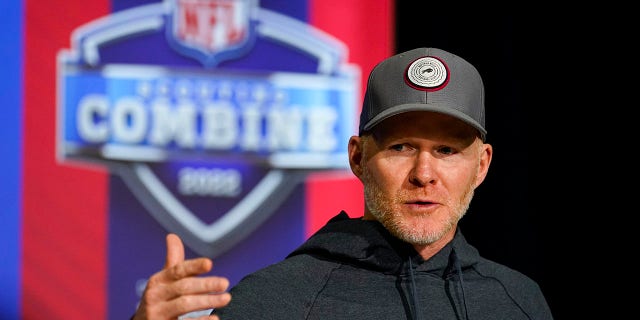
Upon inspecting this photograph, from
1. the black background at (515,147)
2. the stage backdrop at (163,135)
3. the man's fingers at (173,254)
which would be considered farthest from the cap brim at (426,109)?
the black background at (515,147)

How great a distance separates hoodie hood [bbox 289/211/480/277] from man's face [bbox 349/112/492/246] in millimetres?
33

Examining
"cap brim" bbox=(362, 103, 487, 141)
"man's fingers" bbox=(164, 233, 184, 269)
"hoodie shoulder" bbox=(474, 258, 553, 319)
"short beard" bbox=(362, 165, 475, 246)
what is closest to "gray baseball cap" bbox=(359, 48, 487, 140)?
"cap brim" bbox=(362, 103, 487, 141)

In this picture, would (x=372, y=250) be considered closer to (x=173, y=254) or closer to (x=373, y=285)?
(x=373, y=285)

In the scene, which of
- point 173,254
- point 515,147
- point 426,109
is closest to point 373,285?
point 426,109

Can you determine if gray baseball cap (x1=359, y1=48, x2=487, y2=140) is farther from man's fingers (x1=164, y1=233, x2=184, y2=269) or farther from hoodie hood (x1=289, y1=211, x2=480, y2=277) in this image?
man's fingers (x1=164, y1=233, x2=184, y2=269)

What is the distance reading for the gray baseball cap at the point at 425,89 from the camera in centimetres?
136

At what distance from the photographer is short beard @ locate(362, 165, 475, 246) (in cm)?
138

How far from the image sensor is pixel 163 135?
2.70 metres

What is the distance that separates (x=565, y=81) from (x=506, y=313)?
170cm

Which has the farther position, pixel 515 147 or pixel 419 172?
pixel 515 147

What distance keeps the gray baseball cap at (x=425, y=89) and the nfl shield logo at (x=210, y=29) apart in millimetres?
1371

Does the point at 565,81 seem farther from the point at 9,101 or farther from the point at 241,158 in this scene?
the point at 9,101

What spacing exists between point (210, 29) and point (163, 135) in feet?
1.28

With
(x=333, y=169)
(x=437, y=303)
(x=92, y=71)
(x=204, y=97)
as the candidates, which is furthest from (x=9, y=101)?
(x=437, y=303)
